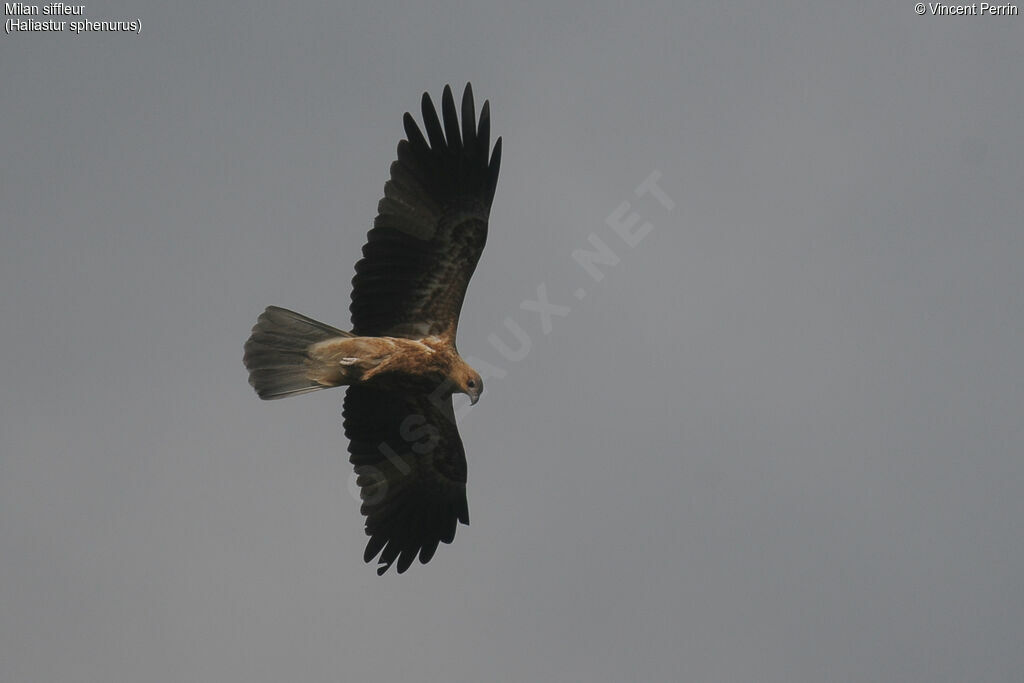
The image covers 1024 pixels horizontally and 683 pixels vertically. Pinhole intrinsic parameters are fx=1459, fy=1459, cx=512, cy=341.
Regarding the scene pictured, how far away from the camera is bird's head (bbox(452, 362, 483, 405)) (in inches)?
440

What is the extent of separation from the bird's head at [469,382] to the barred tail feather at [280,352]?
103 cm

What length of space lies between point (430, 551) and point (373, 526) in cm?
52

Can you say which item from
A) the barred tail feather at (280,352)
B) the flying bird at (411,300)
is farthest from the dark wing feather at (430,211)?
the barred tail feather at (280,352)

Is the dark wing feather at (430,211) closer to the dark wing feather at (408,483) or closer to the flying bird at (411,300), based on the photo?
the flying bird at (411,300)

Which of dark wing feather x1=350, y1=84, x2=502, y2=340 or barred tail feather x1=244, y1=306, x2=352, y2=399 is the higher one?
dark wing feather x1=350, y1=84, x2=502, y2=340

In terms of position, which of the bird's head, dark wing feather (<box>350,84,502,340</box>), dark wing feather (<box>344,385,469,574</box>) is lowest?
dark wing feather (<box>344,385,469,574</box>)

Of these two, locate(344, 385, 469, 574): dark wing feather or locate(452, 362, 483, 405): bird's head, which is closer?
locate(452, 362, 483, 405): bird's head

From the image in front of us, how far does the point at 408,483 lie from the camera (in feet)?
39.9

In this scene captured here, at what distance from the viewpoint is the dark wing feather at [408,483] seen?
1188 centimetres

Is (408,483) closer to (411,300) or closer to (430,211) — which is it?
(411,300)

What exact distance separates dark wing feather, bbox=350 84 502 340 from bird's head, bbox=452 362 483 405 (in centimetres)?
73

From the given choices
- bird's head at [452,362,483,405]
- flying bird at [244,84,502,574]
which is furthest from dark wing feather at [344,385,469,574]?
bird's head at [452,362,483,405]

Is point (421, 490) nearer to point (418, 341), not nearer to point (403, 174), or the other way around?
point (418, 341)

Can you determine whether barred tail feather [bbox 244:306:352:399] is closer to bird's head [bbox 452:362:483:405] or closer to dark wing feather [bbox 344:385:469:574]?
dark wing feather [bbox 344:385:469:574]
